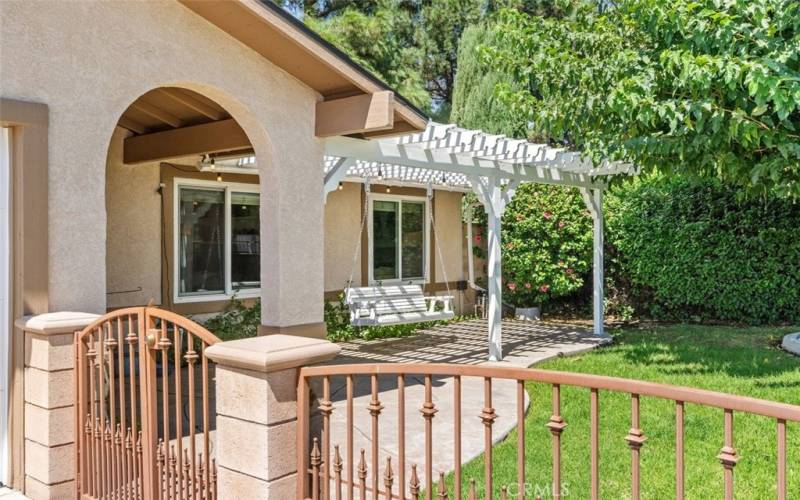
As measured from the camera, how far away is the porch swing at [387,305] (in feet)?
30.3

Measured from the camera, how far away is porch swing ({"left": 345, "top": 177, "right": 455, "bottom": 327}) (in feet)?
30.3

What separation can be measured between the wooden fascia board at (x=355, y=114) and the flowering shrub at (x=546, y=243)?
8.23m

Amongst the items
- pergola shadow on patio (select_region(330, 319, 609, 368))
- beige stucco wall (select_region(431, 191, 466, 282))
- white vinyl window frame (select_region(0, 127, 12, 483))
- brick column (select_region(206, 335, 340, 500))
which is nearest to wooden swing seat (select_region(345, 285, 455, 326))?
pergola shadow on patio (select_region(330, 319, 609, 368))

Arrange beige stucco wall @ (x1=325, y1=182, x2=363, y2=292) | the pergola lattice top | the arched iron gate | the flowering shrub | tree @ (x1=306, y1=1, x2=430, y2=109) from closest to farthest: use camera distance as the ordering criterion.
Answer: the arched iron gate < the pergola lattice top < beige stucco wall @ (x1=325, y1=182, x2=363, y2=292) < the flowering shrub < tree @ (x1=306, y1=1, x2=430, y2=109)

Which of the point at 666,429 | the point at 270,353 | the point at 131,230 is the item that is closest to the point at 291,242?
the point at 270,353

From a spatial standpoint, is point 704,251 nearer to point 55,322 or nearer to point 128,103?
point 128,103

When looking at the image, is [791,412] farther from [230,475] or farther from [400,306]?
[400,306]

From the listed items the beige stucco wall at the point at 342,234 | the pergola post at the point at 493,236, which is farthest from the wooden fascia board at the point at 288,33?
the beige stucco wall at the point at 342,234

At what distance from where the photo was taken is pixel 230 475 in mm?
2881

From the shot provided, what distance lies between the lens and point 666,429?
18.5ft

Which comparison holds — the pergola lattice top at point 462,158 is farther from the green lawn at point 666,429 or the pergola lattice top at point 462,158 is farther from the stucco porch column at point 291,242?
the green lawn at point 666,429

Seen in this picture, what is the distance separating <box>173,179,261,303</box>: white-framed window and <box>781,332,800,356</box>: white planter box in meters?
8.03

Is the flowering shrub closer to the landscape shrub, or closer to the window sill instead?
the landscape shrub

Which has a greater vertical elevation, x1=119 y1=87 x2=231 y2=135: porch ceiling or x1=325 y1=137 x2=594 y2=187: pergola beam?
x1=119 y1=87 x2=231 y2=135: porch ceiling
